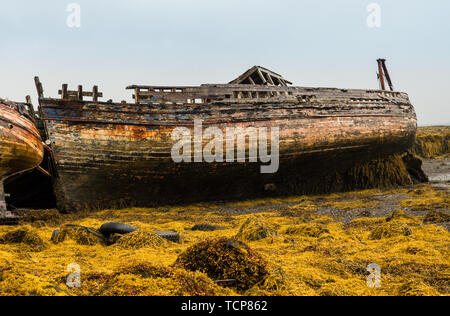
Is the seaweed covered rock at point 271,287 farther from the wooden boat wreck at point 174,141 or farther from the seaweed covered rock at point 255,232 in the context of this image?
the wooden boat wreck at point 174,141

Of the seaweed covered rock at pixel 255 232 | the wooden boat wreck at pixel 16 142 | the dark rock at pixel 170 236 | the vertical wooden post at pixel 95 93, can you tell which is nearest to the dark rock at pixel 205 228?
the seaweed covered rock at pixel 255 232

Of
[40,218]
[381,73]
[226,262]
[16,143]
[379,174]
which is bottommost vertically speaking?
[40,218]

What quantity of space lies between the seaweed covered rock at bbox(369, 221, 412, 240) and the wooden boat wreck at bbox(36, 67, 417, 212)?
6347mm

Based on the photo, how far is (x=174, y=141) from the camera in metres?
11.7

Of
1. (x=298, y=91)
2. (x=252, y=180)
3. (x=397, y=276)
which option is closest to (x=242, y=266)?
(x=397, y=276)

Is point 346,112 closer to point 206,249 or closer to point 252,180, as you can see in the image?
point 252,180

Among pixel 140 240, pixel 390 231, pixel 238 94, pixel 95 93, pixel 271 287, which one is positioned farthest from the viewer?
pixel 238 94

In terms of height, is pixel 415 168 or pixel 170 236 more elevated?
pixel 415 168

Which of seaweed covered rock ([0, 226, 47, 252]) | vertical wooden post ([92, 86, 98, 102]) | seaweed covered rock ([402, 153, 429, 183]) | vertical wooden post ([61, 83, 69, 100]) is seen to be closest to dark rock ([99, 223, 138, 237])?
seaweed covered rock ([0, 226, 47, 252])

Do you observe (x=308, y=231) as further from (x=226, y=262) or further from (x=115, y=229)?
(x=115, y=229)

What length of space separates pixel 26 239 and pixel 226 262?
3.78 m

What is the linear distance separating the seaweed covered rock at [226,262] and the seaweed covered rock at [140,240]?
63.3 inches

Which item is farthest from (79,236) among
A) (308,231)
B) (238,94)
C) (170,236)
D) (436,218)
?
(238,94)
